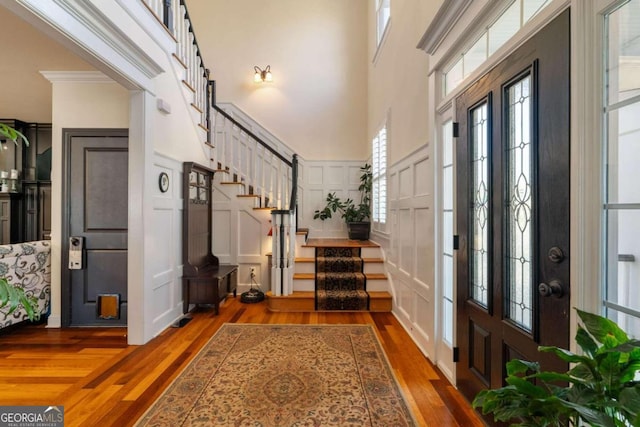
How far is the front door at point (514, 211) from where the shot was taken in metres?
1.34

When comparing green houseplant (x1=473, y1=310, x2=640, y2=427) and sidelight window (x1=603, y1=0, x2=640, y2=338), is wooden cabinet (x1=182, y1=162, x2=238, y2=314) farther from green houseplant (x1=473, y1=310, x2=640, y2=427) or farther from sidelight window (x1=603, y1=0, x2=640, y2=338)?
sidelight window (x1=603, y1=0, x2=640, y2=338)

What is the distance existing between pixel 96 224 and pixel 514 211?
3905 millimetres

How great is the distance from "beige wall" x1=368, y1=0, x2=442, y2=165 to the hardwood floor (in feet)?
6.31

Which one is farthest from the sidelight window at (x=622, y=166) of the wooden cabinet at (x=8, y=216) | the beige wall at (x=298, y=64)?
the wooden cabinet at (x=8, y=216)

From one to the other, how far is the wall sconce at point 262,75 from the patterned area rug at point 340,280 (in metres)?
3.38

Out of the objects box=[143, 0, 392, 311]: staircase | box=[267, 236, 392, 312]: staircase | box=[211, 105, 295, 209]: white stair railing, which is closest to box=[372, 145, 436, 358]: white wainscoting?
box=[267, 236, 392, 312]: staircase

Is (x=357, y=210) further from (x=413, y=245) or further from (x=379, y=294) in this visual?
(x=413, y=245)

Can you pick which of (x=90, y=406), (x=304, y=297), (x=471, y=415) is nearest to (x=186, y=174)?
(x=304, y=297)

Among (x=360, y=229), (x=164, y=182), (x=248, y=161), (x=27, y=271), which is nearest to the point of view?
(x=27, y=271)

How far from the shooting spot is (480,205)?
6.71 ft

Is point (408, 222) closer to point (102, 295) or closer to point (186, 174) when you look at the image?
point (186, 174)

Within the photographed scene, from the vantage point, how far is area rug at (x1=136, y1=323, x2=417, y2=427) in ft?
6.46

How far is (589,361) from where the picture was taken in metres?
0.80

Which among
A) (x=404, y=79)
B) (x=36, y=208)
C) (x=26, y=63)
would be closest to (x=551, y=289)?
(x=404, y=79)
